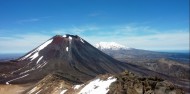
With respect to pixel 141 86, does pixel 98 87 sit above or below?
below

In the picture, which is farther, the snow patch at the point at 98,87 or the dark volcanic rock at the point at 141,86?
the snow patch at the point at 98,87

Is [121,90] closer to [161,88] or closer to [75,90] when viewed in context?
[161,88]

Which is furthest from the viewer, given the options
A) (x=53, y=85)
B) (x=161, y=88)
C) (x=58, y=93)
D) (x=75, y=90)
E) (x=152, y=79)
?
(x=53, y=85)

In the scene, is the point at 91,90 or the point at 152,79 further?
the point at 91,90

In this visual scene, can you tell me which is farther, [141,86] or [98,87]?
[98,87]

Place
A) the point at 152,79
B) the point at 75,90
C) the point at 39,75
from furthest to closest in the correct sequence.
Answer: the point at 39,75
the point at 75,90
the point at 152,79

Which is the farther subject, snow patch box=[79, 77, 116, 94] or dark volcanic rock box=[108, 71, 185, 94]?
snow patch box=[79, 77, 116, 94]

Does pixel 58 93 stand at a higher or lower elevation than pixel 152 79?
lower

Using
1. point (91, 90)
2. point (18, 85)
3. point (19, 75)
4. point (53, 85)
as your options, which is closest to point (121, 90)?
point (91, 90)
